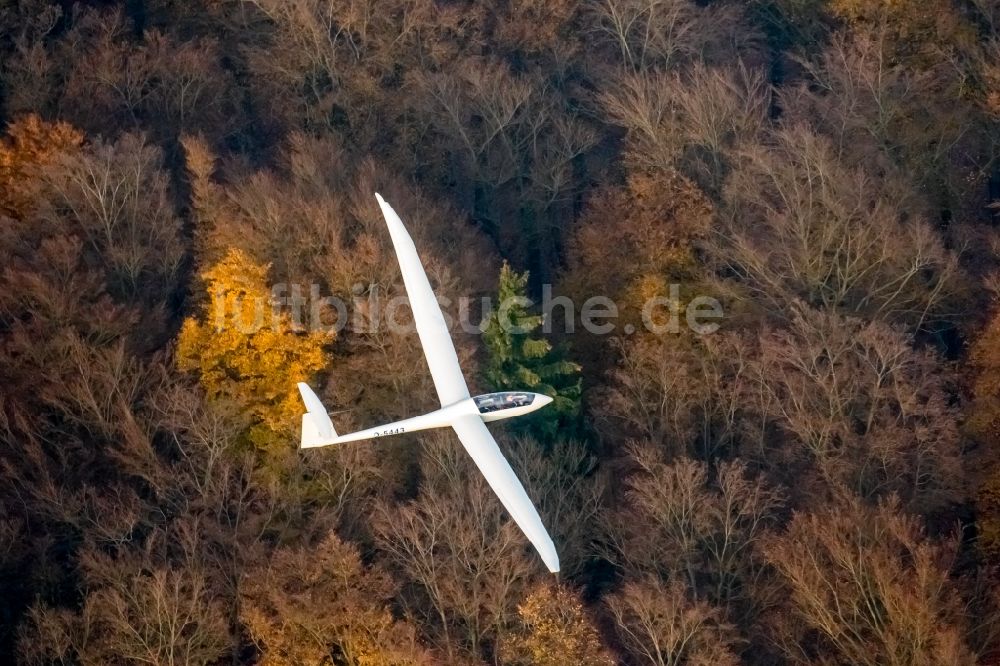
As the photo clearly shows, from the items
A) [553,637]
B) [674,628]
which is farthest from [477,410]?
[674,628]

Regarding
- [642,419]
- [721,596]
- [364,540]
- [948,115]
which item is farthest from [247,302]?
[948,115]

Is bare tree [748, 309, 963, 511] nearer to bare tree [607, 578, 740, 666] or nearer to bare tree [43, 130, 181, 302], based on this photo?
bare tree [607, 578, 740, 666]

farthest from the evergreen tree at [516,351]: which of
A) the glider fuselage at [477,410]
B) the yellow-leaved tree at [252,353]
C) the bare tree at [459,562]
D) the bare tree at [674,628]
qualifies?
the glider fuselage at [477,410]

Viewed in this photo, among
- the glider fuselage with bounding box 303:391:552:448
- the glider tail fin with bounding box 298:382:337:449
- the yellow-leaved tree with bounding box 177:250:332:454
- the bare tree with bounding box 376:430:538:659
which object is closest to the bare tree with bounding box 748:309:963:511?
the bare tree with bounding box 376:430:538:659

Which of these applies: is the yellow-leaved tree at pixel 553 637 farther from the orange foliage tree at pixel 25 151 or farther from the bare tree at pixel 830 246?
the orange foliage tree at pixel 25 151

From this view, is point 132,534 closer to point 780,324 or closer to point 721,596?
point 721,596

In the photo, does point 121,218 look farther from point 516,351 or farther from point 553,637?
point 553,637
